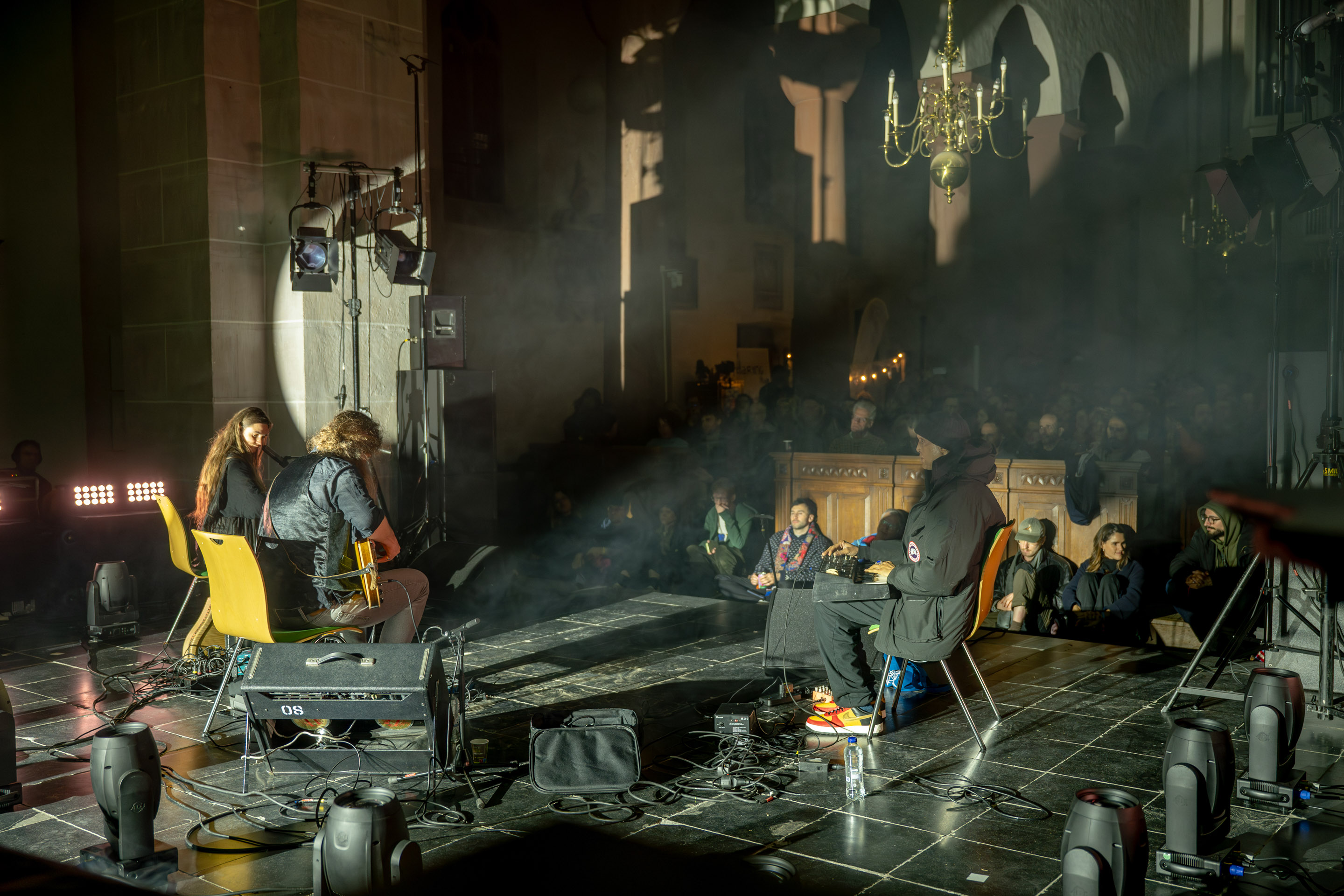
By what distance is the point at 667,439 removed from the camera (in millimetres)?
11523

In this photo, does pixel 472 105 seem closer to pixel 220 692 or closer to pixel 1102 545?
pixel 1102 545

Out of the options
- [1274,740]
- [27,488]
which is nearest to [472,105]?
[27,488]

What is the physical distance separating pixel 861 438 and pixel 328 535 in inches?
228

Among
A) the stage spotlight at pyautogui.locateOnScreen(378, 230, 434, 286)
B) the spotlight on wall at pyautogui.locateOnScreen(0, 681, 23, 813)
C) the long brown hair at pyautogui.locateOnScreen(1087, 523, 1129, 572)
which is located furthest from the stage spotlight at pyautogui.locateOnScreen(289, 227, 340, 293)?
the long brown hair at pyautogui.locateOnScreen(1087, 523, 1129, 572)

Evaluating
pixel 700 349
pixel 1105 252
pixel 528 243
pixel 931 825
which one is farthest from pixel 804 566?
pixel 1105 252

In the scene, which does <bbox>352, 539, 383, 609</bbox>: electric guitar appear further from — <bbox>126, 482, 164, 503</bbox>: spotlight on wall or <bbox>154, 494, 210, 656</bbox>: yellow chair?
<bbox>126, 482, 164, 503</bbox>: spotlight on wall

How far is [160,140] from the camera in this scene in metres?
8.59

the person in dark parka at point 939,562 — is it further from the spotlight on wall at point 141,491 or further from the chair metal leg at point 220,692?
the spotlight on wall at point 141,491

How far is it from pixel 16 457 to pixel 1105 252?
1511 centimetres

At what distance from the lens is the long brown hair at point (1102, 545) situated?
7.04m

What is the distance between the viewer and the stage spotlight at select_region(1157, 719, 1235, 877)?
329cm

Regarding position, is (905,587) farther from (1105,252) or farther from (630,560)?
(1105,252)

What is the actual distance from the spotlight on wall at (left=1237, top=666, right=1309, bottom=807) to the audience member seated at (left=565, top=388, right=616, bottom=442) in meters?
9.62

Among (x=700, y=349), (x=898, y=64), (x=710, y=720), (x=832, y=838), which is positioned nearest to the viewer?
(x=832, y=838)
